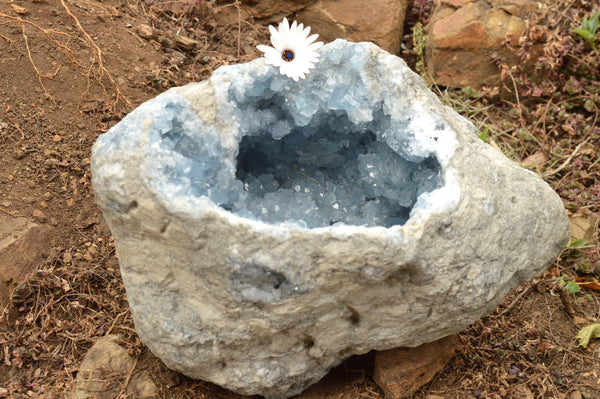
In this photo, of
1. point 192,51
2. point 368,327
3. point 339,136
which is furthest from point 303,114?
point 192,51

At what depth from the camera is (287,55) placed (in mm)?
2420

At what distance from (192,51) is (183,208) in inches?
97.4

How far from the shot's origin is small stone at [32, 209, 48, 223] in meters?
3.29

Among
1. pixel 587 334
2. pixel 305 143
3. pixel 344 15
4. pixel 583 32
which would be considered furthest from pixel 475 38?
pixel 305 143

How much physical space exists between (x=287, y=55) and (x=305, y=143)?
14.5 inches

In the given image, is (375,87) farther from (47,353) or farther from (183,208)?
(47,353)

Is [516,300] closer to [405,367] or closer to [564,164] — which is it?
[405,367]

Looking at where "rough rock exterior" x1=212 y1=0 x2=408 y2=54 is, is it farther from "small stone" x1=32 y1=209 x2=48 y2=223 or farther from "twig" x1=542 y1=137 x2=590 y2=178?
"small stone" x1=32 y1=209 x2=48 y2=223

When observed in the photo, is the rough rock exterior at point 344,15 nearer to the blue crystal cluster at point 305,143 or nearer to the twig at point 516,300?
the twig at point 516,300

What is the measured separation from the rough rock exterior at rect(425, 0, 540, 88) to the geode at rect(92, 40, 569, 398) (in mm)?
2046

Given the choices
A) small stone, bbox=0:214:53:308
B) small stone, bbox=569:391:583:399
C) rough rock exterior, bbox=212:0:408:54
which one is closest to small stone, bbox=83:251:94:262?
small stone, bbox=0:214:53:308

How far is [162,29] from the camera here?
4.27 metres

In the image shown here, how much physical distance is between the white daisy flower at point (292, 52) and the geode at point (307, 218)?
44 millimetres

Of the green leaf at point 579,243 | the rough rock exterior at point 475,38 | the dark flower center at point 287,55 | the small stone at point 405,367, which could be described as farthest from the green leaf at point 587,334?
the dark flower center at point 287,55
